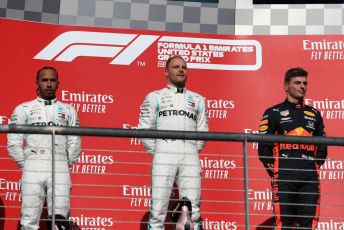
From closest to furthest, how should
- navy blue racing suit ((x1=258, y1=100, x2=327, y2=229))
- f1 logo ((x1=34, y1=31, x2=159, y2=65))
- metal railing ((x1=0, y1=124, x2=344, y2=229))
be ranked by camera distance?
1. metal railing ((x1=0, y1=124, x2=344, y2=229))
2. navy blue racing suit ((x1=258, y1=100, x2=327, y2=229))
3. f1 logo ((x1=34, y1=31, x2=159, y2=65))

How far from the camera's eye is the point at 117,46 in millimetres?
6844

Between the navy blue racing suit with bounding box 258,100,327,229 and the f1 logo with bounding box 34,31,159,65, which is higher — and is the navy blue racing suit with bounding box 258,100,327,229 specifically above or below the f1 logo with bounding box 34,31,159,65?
below

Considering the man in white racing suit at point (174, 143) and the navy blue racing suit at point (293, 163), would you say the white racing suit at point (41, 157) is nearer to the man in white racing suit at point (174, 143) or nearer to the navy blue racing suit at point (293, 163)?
the man in white racing suit at point (174, 143)

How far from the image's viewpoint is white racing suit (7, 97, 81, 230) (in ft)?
17.4

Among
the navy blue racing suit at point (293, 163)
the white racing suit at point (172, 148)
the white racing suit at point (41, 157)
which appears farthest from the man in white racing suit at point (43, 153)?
the navy blue racing suit at point (293, 163)

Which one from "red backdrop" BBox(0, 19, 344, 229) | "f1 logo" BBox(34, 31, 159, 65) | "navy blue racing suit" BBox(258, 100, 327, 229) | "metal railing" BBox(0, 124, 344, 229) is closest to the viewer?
"metal railing" BBox(0, 124, 344, 229)

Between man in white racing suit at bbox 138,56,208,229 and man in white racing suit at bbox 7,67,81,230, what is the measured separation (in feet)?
1.82

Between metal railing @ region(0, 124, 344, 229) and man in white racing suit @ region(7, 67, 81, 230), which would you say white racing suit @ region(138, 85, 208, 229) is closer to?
man in white racing suit @ region(7, 67, 81, 230)

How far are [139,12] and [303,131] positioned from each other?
238 centimetres

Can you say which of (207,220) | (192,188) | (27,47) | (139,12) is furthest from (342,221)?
(27,47)

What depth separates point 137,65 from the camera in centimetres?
684

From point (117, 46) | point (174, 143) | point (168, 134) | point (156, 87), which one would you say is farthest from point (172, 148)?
point (117, 46)

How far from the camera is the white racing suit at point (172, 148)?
5.23 m

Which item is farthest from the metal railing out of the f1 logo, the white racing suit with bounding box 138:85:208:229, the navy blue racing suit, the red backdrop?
the f1 logo
